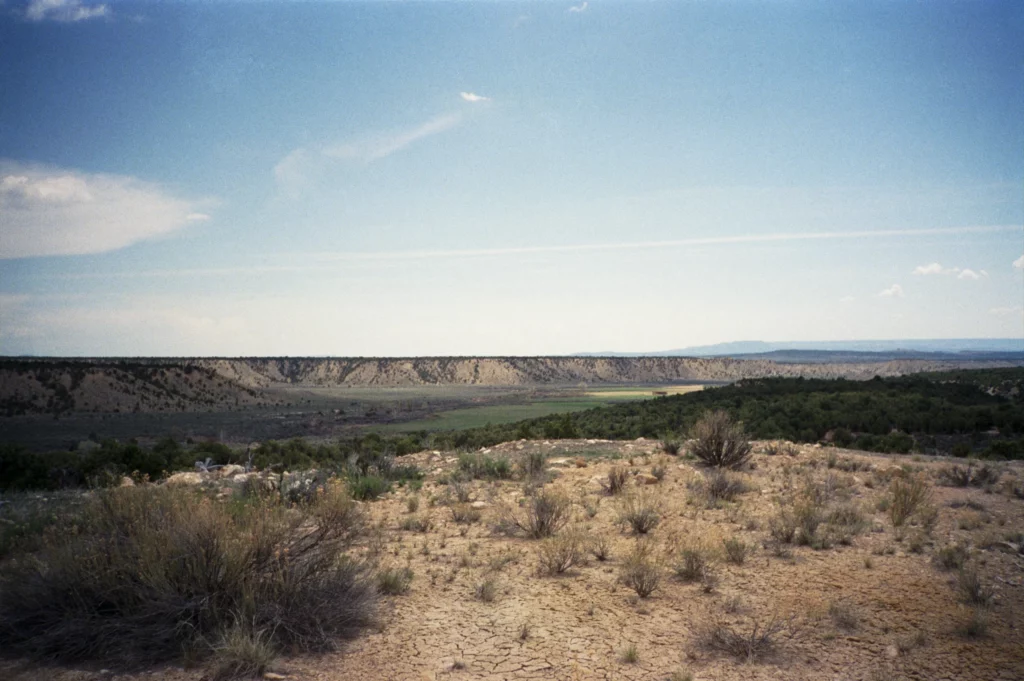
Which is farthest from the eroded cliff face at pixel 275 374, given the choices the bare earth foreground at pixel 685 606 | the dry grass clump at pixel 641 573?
the dry grass clump at pixel 641 573

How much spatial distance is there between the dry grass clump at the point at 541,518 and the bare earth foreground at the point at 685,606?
0.73 ft

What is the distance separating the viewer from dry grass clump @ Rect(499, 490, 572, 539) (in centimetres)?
913

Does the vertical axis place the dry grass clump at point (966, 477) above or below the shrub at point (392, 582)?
below

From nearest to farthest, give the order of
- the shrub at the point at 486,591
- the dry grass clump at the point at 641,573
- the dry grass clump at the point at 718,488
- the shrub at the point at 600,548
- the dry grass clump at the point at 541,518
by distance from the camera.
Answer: the shrub at the point at 486,591
the dry grass clump at the point at 641,573
the shrub at the point at 600,548
the dry grass clump at the point at 541,518
the dry grass clump at the point at 718,488

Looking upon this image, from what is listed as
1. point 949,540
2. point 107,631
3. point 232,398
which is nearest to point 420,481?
point 107,631

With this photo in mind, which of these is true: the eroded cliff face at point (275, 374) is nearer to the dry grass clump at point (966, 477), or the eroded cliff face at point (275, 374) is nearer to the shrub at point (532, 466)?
the shrub at point (532, 466)

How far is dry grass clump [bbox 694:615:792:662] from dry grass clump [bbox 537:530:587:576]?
2060 mm

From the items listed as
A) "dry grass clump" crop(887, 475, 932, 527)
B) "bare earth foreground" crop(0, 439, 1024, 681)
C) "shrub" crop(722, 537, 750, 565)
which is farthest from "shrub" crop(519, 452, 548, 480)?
"dry grass clump" crop(887, 475, 932, 527)

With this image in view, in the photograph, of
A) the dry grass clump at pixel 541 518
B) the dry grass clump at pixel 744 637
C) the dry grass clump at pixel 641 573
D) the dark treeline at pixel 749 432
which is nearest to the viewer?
the dry grass clump at pixel 744 637

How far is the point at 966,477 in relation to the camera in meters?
13.0

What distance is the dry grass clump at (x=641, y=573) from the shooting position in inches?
269

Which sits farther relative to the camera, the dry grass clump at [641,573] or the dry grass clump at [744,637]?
the dry grass clump at [641,573]

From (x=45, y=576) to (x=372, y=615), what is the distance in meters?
3.13

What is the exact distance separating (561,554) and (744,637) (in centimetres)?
255
